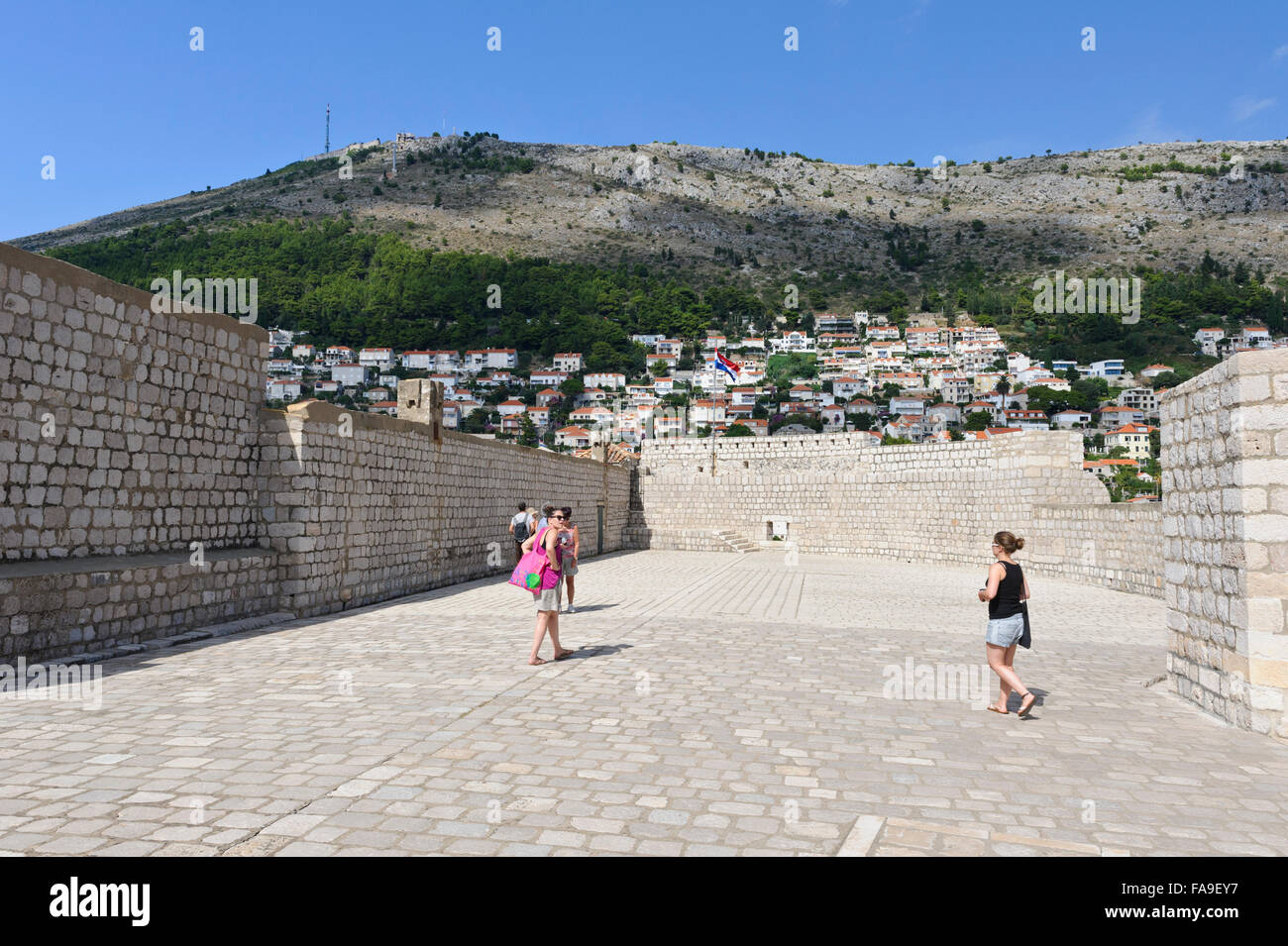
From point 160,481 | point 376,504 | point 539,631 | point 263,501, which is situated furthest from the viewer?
point 376,504

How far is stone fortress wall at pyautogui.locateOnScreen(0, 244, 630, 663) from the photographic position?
7.21 m

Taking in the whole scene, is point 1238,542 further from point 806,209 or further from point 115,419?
point 806,209

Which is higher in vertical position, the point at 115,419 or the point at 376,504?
the point at 115,419

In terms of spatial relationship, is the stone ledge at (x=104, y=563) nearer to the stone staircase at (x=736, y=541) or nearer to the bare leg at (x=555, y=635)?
the bare leg at (x=555, y=635)

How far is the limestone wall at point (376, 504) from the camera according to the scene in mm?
10625

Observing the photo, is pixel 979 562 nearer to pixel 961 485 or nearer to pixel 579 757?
pixel 961 485

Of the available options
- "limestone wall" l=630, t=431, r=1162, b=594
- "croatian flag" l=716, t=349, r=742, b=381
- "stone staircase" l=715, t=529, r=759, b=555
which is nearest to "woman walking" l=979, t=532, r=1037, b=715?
"limestone wall" l=630, t=431, r=1162, b=594

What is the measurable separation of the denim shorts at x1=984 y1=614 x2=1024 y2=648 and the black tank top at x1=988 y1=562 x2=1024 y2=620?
0.04 meters

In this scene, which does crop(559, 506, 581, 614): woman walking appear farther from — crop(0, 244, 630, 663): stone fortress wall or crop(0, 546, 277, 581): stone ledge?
crop(0, 546, 277, 581): stone ledge

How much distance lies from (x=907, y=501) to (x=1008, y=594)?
2317 centimetres

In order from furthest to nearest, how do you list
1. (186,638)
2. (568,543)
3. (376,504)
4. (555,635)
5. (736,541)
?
1. (736,541)
2. (376,504)
3. (568,543)
4. (186,638)
5. (555,635)

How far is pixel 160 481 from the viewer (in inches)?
351

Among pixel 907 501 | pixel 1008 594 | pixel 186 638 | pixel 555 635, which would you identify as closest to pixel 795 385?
pixel 907 501

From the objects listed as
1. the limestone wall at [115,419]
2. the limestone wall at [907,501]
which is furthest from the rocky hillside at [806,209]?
the limestone wall at [115,419]
